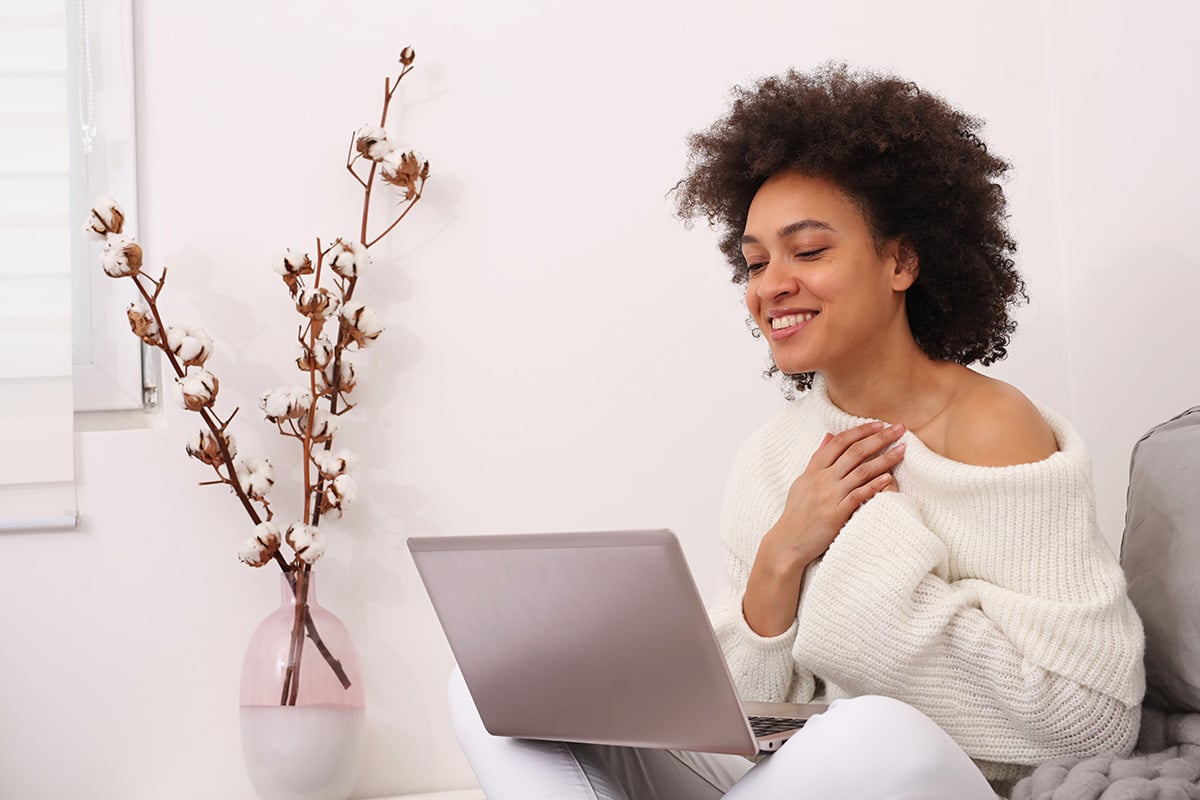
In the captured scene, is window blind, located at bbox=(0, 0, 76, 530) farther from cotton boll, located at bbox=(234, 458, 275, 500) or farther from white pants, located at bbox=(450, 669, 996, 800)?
white pants, located at bbox=(450, 669, 996, 800)

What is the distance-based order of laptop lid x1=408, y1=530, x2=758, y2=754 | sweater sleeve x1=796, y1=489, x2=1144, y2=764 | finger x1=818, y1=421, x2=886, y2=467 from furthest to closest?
finger x1=818, y1=421, x2=886, y2=467 < sweater sleeve x1=796, y1=489, x2=1144, y2=764 < laptop lid x1=408, y1=530, x2=758, y2=754

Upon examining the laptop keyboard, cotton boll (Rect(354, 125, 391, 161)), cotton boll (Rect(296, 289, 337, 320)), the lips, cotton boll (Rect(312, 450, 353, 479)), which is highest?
cotton boll (Rect(354, 125, 391, 161))

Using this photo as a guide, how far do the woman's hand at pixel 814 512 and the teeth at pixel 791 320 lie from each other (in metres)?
0.15

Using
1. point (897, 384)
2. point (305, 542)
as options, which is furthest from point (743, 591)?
point (305, 542)

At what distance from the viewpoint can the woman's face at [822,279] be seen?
1469 millimetres

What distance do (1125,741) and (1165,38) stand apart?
116 cm

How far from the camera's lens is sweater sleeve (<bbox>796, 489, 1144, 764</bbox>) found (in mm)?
1245

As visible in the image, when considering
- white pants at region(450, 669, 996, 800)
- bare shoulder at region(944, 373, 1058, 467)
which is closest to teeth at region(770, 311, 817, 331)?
bare shoulder at region(944, 373, 1058, 467)

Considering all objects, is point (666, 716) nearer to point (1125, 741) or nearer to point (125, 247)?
point (1125, 741)

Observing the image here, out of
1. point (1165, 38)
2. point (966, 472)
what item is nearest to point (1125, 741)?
point (966, 472)

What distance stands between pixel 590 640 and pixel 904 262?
2.40 ft

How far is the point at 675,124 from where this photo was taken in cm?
219

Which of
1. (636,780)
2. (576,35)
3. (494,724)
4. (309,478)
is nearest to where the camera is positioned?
(494,724)

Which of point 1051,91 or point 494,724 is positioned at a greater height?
point 1051,91
